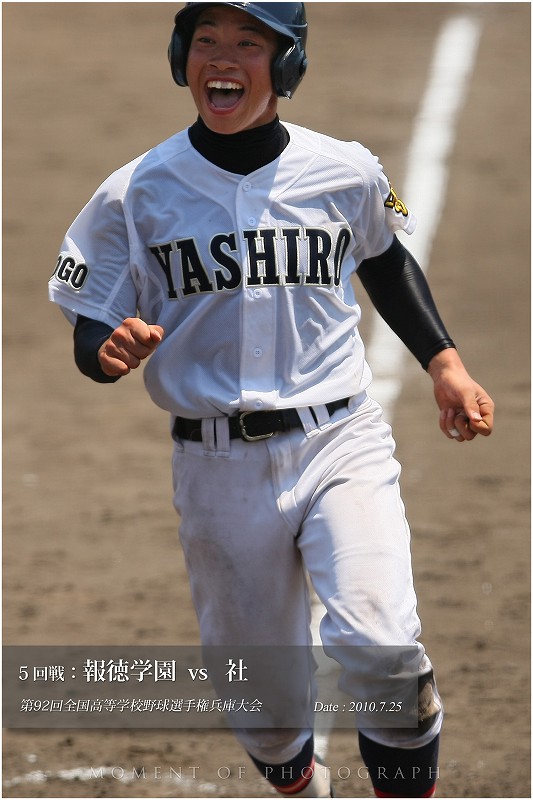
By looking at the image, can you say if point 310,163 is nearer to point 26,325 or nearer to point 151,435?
point 151,435

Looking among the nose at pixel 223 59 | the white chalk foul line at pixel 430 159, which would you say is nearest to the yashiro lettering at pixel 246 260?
the nose at pixel 223 59

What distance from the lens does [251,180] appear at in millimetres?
3826

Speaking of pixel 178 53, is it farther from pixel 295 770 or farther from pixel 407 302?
pixel 295 770

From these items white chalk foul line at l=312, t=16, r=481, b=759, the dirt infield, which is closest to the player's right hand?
the dirt infield

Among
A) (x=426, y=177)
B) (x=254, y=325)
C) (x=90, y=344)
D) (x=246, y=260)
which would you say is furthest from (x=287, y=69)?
(x=426, y=177)

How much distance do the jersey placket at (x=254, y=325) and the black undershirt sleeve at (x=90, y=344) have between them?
0.34 meters

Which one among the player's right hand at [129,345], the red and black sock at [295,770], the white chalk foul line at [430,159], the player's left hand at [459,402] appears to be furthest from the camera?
the white chalk foul line at [430,159]

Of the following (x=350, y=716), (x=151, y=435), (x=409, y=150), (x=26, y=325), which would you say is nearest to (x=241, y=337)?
(x=350, y=716)

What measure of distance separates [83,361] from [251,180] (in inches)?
25.6

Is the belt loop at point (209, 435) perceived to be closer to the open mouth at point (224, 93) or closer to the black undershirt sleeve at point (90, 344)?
the black undershirt sleeve at point (90, 344)

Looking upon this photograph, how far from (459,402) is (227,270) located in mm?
740

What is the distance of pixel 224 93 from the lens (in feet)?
12.3

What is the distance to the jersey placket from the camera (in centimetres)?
377

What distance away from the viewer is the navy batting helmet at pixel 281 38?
3.70 m
